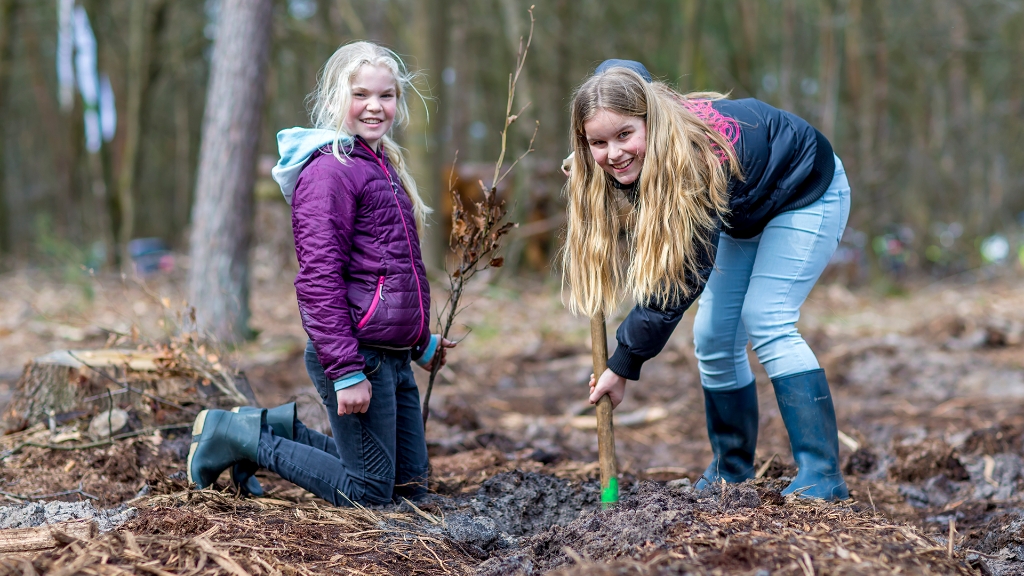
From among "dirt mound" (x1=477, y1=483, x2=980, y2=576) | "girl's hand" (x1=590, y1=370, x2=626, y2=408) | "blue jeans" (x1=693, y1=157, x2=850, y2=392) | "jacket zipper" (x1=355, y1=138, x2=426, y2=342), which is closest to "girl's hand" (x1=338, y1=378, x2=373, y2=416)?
"jacket zipper" (x1=355, y1=138, x2=426, y2=342)

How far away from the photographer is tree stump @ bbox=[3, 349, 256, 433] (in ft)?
12.2

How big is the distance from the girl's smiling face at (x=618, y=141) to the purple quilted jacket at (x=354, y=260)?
747 millimetres

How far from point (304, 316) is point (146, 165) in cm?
2321

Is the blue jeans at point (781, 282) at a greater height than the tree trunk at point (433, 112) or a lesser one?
lesser

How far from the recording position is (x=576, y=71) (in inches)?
598

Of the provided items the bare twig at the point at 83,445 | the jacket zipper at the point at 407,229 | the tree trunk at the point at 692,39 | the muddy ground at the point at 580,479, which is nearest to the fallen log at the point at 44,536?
the muddy ground at the point at 580,479

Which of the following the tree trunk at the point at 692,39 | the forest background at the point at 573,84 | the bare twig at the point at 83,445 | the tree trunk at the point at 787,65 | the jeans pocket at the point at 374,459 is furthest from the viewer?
the tree trunk at the point at 787,65

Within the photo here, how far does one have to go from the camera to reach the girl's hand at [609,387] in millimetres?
2801

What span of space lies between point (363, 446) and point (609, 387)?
930 millimetres

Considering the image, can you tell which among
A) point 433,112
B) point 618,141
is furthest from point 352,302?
point 433,112

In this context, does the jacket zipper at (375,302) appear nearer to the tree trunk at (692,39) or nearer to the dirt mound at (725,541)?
the dirt mound at (725,541)

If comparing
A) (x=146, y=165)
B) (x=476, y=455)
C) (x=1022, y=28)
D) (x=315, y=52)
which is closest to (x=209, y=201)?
(x=476, y=455)

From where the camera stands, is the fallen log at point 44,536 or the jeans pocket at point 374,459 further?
the jeans pocket at point 374,459

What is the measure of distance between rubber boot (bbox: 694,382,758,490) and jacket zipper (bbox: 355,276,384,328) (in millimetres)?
1410
